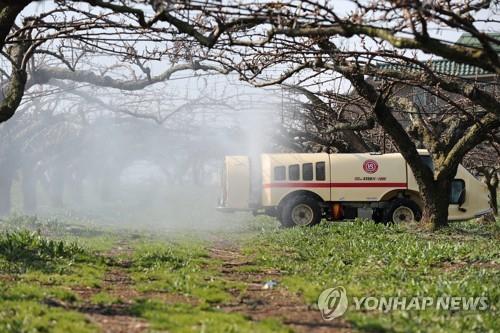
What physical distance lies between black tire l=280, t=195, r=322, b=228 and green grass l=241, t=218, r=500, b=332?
19.2 ft

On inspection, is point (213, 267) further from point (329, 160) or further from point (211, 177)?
point (211, 177)

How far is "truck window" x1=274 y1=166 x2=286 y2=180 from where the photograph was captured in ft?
78.5

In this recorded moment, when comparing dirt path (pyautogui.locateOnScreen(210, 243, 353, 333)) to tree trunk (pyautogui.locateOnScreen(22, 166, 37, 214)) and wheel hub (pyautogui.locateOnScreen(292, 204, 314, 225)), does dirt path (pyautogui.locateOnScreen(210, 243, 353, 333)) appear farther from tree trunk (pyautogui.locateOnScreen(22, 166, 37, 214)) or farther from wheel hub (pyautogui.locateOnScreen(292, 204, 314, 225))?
tree trunk (pyautogui.locateOnScreen(22, 166, 37, 214))

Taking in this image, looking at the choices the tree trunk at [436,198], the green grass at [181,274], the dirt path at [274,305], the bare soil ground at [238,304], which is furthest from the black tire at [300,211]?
the dirt path at [274,305]

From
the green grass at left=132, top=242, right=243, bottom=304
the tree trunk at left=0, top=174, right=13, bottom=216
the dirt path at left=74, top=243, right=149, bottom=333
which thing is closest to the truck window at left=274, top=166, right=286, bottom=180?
the green grass at left=132, top=242, right=243, bottom=304

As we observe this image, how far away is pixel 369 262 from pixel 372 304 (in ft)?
11.9

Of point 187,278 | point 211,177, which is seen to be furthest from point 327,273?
point 211,177

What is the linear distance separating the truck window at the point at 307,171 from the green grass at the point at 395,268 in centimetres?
644

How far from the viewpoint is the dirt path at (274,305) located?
6820mm

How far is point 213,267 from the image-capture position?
11.6 meters

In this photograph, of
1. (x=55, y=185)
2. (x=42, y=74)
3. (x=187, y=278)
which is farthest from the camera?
(x=55, y=185)

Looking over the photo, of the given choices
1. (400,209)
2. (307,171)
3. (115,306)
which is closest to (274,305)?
(115,306)

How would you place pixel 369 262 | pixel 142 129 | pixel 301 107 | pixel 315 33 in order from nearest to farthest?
pixel 315 33, pixel 369 262, pixel 301 107, pixel 142 129

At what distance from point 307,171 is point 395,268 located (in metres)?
13.8
